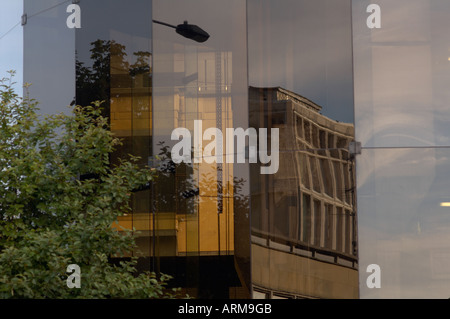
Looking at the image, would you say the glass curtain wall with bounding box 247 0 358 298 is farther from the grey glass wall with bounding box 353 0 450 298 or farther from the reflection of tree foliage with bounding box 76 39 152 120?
the reflection of tree foliage with bounding box 76 39 152 120

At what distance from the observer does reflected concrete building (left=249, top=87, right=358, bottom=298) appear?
10742mm

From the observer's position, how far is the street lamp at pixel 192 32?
11.3 metres

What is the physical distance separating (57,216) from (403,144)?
19.4 feet

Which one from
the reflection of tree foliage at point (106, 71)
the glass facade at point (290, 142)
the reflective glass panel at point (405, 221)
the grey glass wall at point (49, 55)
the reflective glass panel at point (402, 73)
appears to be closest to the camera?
the reflective glass panel at point (405, 221)

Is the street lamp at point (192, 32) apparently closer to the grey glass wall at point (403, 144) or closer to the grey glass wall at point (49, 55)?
the grey glass wall at point (49, 55)

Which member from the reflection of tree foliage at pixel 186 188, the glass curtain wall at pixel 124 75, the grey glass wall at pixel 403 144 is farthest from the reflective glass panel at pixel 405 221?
the glass curtain wall at pixel 124 75

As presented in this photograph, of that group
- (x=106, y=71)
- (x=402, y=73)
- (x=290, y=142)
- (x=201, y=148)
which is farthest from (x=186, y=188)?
(x=402, y=73)

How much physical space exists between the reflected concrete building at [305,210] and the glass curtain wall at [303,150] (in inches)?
0.7

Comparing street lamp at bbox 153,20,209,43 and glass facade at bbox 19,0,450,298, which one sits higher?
street lamp at bbox 153,20,209,43

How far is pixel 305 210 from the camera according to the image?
35.7ft

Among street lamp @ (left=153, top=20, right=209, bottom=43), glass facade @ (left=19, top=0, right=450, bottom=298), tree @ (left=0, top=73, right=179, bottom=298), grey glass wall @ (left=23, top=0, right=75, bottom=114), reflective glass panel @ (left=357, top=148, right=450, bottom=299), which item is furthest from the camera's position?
grey glass wall @ (left=23, top=0, right=75, bottom=114)

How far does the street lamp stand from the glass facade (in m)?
0.04

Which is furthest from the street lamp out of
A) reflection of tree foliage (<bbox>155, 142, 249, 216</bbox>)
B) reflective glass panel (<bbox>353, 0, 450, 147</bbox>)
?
reflective glass panel (<bbox>353, 0, 450, 147</bbox>)

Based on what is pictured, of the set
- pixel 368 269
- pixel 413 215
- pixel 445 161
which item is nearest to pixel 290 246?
pixel 368 269
